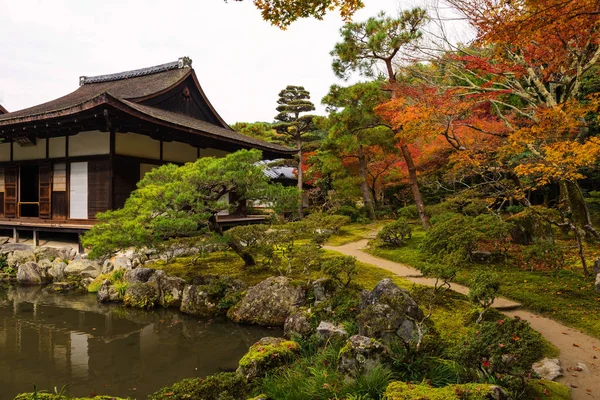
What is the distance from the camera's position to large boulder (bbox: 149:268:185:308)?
7773 millimetres

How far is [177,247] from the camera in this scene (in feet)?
32.7

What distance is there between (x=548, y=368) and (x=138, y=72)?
19159 mm

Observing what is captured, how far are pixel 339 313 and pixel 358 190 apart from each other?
14.9 metres

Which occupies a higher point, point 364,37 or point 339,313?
point 364,37

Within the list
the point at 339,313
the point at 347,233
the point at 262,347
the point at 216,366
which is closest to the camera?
the point at 262,347

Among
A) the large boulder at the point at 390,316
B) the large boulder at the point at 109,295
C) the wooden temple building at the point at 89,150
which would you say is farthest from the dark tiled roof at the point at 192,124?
the large boulder at the point at 390,316

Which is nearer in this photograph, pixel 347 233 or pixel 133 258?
pixel 133 258

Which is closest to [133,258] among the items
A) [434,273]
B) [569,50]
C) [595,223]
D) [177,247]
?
[177,247]

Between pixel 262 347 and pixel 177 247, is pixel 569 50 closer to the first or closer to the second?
pixel 262 347

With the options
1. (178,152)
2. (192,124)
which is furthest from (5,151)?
(192,124)

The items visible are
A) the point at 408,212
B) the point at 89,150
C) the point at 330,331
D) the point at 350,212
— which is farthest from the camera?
the point at 350,212

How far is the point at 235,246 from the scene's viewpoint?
8570 mm

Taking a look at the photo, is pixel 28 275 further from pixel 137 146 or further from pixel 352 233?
pixel 352 233

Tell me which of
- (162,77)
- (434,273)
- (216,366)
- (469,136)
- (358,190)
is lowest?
(216,366)
